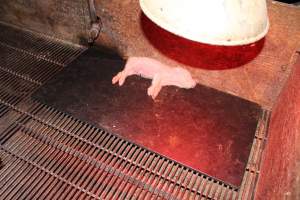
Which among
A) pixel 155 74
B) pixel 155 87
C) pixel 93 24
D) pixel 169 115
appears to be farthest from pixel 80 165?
pixel 93 24

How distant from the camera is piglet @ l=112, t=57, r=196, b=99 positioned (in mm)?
2992

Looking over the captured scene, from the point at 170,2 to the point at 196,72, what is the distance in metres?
2.26

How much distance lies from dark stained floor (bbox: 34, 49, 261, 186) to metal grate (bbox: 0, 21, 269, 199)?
90 mm

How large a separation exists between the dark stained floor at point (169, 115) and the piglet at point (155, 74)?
0.22 ft

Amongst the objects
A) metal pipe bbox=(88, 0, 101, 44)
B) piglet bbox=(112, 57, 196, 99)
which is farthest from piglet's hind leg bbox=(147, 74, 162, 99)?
metal pipe bbox=(88, 0, 101, 44)

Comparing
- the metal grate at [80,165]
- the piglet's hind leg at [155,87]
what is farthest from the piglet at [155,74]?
the metal grate at [80,165]

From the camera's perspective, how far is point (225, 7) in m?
0.82

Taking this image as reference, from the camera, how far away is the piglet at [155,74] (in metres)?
2.99

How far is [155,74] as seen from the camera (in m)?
3.05

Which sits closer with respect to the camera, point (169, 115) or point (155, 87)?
point (169, 115)

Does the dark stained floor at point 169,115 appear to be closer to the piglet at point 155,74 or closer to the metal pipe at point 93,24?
the piglet at point 155,74

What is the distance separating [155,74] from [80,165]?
1.24m

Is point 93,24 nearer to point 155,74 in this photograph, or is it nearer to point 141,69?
point 141,69

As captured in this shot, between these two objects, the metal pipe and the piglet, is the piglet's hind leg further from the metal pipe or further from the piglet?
the metal pipe
